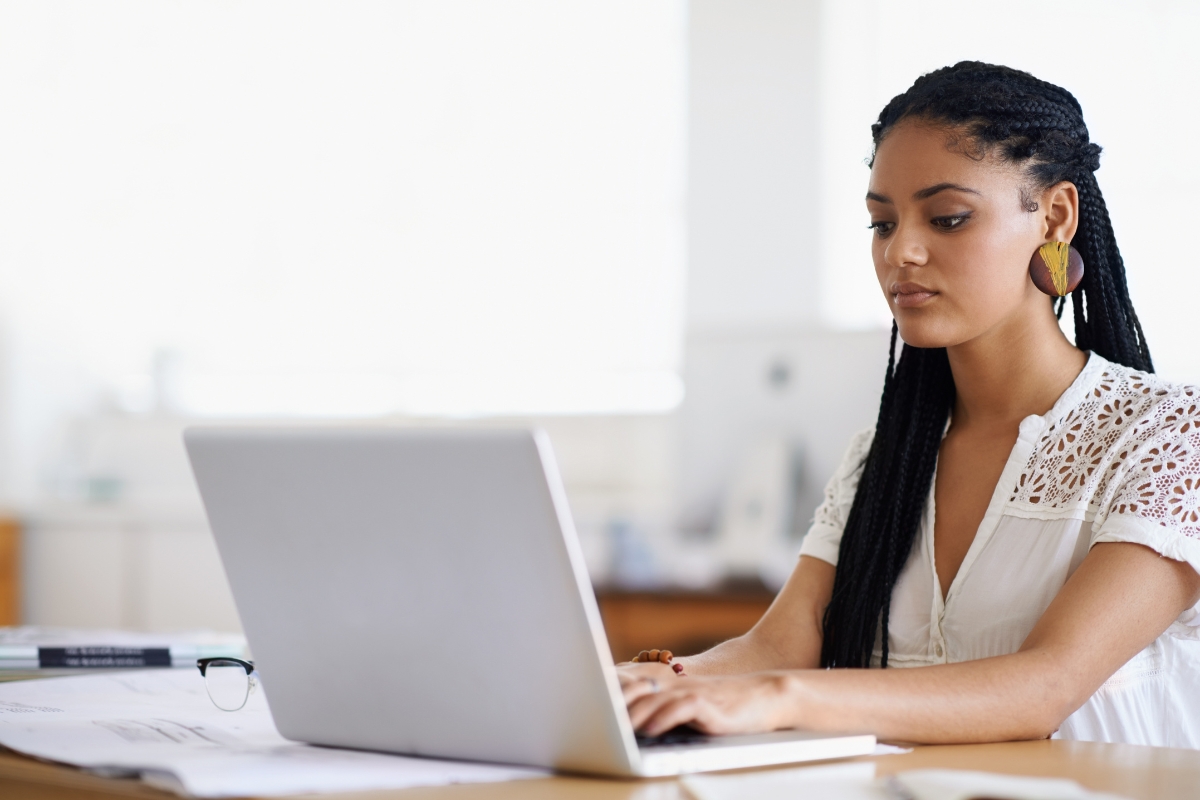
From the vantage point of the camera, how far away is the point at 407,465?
2.64 feet

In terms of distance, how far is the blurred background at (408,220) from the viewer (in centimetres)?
405

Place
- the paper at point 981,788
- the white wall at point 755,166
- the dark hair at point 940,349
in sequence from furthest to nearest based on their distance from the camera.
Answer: the white wall at point 755,166, the dark hair at point 940,349, the paper at point 981,788

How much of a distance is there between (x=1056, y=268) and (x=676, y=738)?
0.76m

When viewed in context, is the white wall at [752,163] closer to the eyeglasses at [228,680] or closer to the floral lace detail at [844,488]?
the floral lace detail at [844,488]

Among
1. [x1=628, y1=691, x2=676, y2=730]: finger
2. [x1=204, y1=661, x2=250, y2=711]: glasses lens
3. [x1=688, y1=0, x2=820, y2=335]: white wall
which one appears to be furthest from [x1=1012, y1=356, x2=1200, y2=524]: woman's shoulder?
[x1=688, y1=0, x2=820, y2=335]: white wall

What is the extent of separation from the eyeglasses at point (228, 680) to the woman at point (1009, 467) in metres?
0.36

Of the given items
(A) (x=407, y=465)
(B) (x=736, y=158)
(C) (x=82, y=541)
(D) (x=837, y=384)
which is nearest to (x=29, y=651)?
(A) (x=407, y=465)

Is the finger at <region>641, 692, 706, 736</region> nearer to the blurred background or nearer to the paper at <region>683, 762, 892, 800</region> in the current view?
the paper at <region>683, 762, 892, 800</region>

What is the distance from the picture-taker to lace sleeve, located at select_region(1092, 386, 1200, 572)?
3.77 ft

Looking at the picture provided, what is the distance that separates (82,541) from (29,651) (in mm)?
3431

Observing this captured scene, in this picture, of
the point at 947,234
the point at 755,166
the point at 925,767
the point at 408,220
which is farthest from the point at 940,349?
the point at 408,220

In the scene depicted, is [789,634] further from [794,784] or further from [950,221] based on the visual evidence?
[794,784]

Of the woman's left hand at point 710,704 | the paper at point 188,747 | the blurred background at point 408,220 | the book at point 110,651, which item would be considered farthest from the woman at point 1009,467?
the blurred background at point 408,220

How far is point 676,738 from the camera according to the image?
34.9 inches
